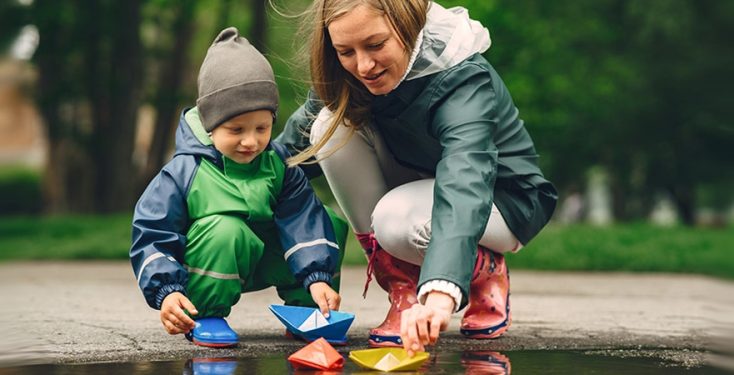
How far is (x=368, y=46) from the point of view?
10.6ft

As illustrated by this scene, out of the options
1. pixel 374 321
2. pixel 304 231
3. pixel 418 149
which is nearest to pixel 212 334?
pixel 304 231

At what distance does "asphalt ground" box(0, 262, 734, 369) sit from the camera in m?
3.33

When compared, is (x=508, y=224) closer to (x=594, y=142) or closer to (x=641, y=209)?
(x=594, y=142)

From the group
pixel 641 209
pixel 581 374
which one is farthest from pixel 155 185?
pixel 641 209

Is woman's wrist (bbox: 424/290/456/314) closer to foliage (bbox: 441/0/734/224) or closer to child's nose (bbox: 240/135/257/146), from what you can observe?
child's nose (bbox: 240/135/257/146)

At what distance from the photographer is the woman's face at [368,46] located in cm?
319

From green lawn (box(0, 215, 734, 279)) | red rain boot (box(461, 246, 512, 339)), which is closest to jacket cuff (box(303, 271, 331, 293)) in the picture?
red rain boot (box(461, 246, 512, 339))

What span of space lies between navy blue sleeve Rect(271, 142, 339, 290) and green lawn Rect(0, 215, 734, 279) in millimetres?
4871

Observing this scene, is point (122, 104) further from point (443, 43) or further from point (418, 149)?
point (443, 43)

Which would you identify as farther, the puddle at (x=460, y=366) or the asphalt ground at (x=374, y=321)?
the asphalt ground at (x=374, y=321)

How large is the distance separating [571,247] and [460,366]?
6311 millimetres

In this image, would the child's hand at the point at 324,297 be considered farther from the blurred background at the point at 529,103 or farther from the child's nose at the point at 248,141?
the blurred background at the point at 529,103

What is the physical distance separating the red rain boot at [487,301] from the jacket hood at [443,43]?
0.68 meters

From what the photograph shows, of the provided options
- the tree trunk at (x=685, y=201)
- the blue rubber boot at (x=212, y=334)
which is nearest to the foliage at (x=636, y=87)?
the tree trunk at (x=685, y=201)
